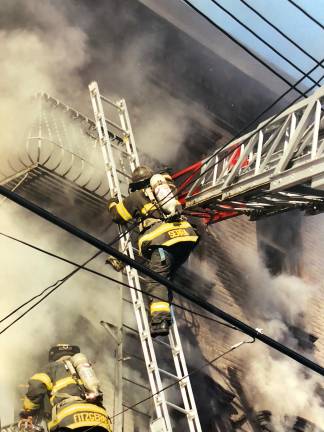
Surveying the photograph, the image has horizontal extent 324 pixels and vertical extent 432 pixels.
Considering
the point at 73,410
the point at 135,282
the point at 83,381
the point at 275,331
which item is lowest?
the point at 73,410

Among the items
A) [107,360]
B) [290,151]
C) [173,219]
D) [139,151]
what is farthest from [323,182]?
[139,151]

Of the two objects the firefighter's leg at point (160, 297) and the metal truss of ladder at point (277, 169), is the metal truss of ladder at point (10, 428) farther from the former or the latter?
the metal truss of ladder at point (277, 169)

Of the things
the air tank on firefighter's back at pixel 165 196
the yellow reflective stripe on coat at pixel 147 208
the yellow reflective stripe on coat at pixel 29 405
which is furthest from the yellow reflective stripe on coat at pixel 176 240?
the yellow reflective stripe on coat at pixel 29 405

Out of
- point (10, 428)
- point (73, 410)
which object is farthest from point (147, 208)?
→ point (10, 428)

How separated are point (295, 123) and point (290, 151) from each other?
558 millimetres

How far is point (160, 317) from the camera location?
8.41 metres

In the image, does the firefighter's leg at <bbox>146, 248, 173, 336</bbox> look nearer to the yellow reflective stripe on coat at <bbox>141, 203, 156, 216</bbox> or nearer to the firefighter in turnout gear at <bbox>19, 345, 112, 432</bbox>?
the yellow reflective stripe on coat at <bbox>141, 203, 156, 216</bbox>

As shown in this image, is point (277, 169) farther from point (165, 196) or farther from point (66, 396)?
point (66, 396)

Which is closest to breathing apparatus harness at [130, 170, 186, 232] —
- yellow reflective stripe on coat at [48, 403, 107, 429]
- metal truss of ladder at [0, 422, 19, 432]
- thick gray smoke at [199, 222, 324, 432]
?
yellow reflective stripe on coat at [48, 403, 107, 429]

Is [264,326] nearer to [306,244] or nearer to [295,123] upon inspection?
[306,244]

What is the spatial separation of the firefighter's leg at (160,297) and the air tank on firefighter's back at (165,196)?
430 millimetres

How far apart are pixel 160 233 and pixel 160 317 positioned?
0.87 metres

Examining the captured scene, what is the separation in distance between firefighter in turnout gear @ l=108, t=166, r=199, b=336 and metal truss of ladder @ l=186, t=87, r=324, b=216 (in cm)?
55

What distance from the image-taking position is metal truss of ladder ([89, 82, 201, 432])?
27.2ft
